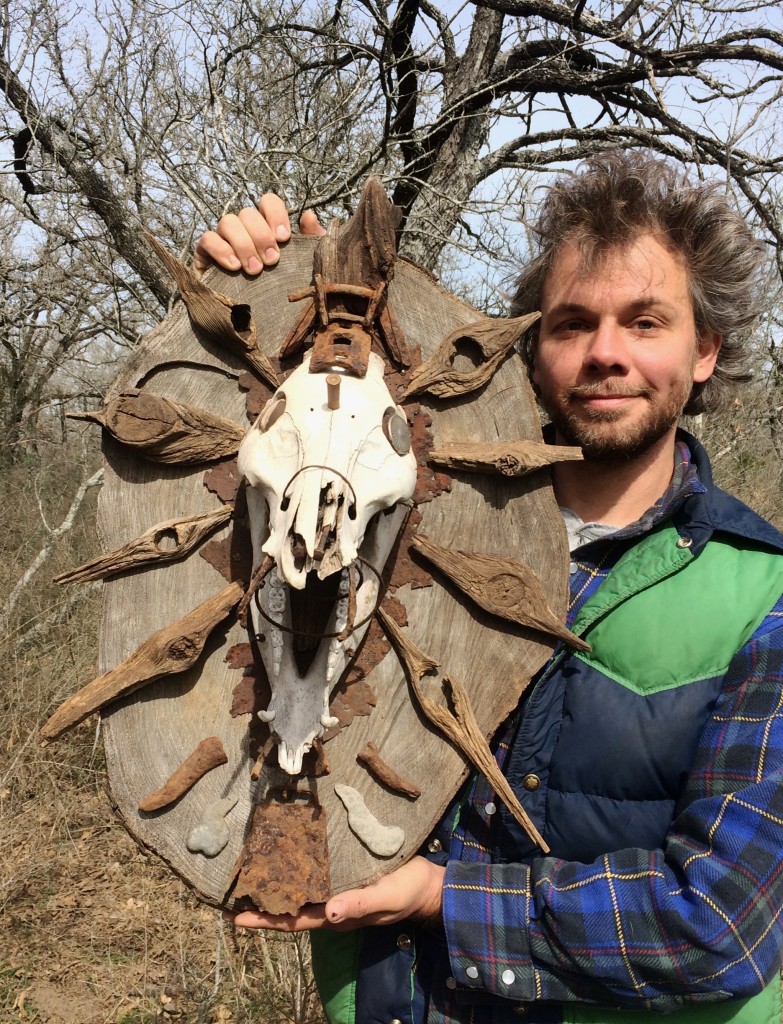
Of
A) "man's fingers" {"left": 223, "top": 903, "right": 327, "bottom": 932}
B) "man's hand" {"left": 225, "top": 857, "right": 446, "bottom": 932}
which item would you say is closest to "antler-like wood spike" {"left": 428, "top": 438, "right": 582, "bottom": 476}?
"man's hand" {"left": 225, "top": 857, "right": 446, "bottom": 932}

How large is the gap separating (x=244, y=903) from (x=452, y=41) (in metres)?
5.47

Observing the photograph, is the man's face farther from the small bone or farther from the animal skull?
the small bone

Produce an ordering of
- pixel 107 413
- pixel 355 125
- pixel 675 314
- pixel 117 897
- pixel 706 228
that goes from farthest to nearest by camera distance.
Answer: pixel 355 125
pixel 117 897
pixel 706 228
pixel 675 314
pixel 107 413

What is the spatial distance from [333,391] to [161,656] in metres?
0.65

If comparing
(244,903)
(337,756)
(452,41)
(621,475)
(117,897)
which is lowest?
(117,897)

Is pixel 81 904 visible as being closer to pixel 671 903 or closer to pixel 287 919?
pixel 287 919

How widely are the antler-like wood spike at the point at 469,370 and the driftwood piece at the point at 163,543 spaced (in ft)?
1.69

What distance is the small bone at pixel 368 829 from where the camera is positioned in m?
1.52

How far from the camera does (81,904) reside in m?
4.06

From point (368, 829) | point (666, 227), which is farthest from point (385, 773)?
point (666, 227)

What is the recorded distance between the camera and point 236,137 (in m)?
4.41

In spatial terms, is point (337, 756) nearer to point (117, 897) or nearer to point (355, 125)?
point (117, 897)

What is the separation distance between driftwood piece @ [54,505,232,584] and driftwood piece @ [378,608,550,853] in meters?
0.41

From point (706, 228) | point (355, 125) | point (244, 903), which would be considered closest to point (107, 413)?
point (244, 903)
